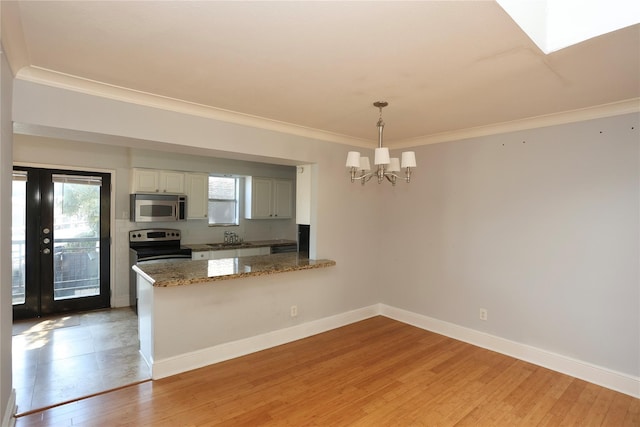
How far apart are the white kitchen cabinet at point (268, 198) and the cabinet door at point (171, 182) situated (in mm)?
1228

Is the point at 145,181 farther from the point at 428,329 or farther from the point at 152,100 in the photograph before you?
the point at 428,329

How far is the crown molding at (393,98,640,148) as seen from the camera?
2.85m

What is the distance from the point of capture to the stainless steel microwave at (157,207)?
4828 millimetres

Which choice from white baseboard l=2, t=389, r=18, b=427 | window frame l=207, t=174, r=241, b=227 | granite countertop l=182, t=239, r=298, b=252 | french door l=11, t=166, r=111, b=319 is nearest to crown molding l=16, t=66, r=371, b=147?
white baseboard l=2, t=389, r=18, b=427

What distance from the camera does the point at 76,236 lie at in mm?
4691

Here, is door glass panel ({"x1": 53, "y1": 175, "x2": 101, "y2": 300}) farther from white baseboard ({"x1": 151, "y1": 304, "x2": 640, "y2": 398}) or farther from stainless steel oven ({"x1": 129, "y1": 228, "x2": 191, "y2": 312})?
white baseboard ({"x1": 151, "y1": 304, "x2": 640, "y2": 398})

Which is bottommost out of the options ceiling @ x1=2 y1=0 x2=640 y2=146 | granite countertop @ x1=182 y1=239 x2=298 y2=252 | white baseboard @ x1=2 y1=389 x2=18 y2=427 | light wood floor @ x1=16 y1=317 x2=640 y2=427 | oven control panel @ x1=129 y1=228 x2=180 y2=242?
light wood floor @ x1=16 y1=317 x2=640 y2=427

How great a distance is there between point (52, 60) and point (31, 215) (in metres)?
3.18

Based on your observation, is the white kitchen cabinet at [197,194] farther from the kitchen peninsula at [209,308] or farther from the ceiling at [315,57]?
the ceiling at [315,57]

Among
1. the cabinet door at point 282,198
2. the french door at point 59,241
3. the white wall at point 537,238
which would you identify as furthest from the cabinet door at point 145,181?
the white wall at point 537,238

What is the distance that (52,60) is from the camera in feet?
7.08

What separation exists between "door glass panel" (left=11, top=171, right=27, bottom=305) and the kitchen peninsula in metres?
2.20

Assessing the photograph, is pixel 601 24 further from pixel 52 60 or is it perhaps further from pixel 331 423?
pixel 52 60

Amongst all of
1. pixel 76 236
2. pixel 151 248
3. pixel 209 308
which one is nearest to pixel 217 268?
pixel 209 308
